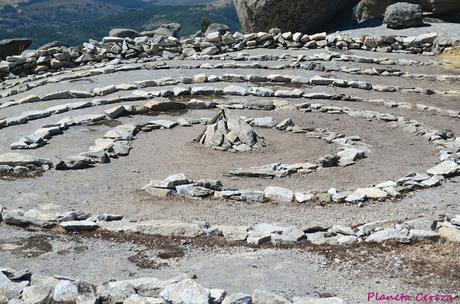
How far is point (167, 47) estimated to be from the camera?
95.5 feet

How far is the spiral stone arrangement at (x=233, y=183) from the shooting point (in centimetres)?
890

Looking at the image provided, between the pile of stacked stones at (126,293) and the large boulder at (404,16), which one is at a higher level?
the large boulder at (404,16)

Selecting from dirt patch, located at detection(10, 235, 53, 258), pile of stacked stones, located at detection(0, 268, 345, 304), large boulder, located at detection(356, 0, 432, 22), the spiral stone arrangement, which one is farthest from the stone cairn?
large boulder, located at detection(356, 0, 432, 22)

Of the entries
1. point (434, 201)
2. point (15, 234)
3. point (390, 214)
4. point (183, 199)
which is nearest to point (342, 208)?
point (390, 214)

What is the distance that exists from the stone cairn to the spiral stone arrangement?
0.04m

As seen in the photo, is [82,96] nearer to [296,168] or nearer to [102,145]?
[102,145]

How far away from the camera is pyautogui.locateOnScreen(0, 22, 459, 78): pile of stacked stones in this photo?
1113 inches

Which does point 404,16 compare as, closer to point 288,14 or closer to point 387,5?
point 387,5

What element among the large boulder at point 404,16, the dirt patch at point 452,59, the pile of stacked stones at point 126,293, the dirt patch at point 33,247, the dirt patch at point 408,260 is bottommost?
the dirt patch at point 452,59

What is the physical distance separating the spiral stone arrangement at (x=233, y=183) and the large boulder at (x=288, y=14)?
6.10 metres

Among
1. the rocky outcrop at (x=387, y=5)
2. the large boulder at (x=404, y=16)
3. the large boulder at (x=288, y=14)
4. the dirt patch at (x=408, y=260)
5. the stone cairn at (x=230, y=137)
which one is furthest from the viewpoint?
the large boulder at (x=288, y=14)

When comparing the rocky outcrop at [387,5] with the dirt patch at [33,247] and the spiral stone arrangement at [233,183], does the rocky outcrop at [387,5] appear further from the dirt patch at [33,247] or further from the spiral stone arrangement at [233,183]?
the dirt patch at [33,247]

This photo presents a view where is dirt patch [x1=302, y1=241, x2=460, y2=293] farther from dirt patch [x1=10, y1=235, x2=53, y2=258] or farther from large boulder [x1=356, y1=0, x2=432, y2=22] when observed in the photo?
large boulder [x1=356, y1=0, x2=432, y2=22]

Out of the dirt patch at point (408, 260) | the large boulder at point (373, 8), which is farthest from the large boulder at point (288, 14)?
the dirt patch at point (408, 260)
